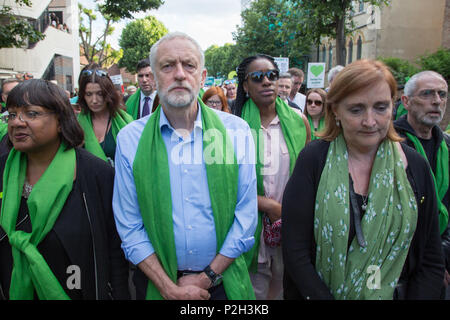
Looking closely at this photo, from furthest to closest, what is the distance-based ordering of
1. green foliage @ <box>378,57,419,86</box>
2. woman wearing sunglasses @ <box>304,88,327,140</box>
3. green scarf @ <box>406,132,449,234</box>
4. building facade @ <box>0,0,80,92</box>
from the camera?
1. building facade @ <box>0,0,80,92</box>
2. green foliage @ <box>378,57,419,86</box>
3. woman wearing sunglasses @ <box>304,88,327,140</box>
4. green scarf @ <box>406,132,449,234</box>

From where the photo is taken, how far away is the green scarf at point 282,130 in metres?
2.77

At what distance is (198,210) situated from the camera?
6.84 feet

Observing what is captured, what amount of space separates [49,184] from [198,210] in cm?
86

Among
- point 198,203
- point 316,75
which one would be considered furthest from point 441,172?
point 316,75

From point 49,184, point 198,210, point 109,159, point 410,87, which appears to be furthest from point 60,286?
point 410,87

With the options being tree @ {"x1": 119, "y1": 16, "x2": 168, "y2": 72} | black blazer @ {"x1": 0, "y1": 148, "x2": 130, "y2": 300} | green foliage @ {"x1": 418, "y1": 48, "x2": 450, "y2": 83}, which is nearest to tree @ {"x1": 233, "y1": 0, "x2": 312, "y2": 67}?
tree @ {"x1": 119, "y1": 16, "x2": 168, "y2": 72}

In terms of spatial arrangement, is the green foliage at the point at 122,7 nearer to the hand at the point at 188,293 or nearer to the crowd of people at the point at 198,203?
the crowd of people at the point at 198,203

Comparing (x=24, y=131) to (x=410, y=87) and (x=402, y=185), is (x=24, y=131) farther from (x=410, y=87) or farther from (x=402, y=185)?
(x=410, y=87)

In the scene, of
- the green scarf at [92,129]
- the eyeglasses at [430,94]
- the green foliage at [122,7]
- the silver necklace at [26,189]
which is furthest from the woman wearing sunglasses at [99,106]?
the green foliage at [122,7]

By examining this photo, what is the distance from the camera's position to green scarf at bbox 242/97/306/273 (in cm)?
277

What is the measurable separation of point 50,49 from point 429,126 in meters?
24.7

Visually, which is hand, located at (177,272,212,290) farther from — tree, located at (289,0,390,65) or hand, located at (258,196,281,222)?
tree, located at (289,0,390,65)

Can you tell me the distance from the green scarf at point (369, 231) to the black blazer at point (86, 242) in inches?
48.9

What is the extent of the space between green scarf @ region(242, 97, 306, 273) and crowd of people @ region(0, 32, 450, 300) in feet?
1.64
